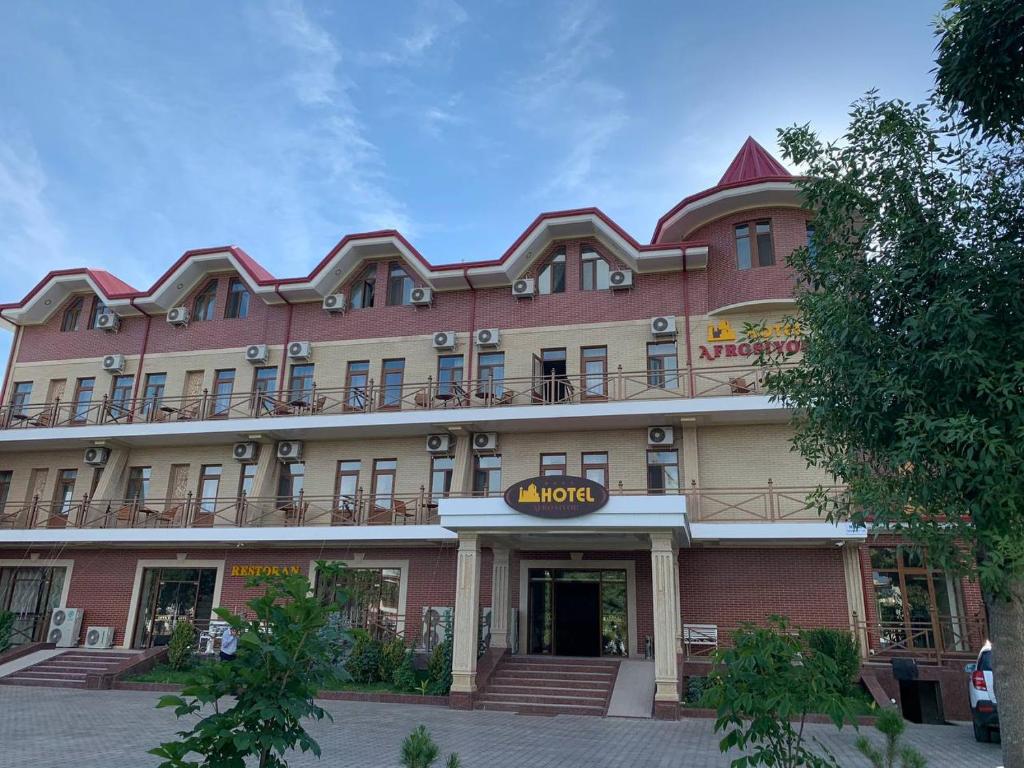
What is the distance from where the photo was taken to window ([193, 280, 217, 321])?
72.0 ft

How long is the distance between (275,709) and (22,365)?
23192 millimetres

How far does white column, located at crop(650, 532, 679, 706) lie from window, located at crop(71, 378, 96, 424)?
55.8 feet

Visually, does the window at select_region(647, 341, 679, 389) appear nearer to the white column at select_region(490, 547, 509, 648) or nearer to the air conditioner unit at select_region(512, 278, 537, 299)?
the air conditioner unit at select_region(512, 278, 537, 299)

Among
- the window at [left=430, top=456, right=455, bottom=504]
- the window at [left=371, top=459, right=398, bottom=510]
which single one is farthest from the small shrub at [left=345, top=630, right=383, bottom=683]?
the window at [left=430, top=456, right=455, bottom=504]

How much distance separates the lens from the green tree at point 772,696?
5.16 meters

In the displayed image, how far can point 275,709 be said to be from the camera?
4543 mm

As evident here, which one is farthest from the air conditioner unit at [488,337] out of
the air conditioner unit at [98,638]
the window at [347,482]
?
the air conditioner unit at [98,638]

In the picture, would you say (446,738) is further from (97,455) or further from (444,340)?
(97,455)

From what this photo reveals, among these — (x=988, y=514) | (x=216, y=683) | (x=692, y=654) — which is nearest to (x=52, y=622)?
(x=692, y=654)

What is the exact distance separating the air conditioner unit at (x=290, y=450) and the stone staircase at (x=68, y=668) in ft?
19.3

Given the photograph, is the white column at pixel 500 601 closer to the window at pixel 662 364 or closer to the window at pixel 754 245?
the window at pixel 662 364

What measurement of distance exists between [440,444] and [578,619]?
5.34 m

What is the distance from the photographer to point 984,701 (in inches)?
409

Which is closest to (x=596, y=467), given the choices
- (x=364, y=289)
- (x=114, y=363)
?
(x=364, y=289)
